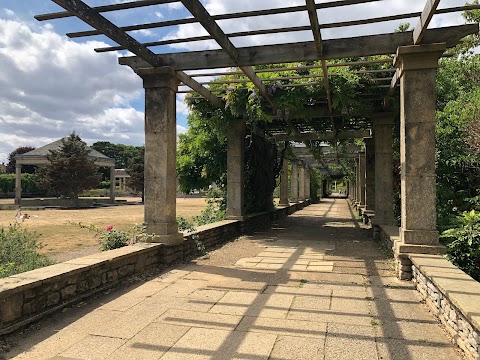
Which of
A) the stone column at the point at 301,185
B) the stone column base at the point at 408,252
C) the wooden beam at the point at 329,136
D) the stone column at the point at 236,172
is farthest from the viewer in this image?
the stone column at the point at 301,185

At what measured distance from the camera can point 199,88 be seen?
6836mm

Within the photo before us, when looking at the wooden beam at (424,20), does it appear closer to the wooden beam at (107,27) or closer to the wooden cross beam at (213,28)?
the wooden cross beam at (213,28)

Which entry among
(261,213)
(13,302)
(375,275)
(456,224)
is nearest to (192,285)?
(13,302)

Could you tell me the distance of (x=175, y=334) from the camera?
3.13 metres

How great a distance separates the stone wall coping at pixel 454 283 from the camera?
8.86 feet

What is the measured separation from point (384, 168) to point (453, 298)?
6.19 metres

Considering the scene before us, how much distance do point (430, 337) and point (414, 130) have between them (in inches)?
109

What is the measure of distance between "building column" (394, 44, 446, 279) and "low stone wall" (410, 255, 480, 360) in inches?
16.1

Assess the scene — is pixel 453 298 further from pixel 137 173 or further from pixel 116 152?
pixel 116 152

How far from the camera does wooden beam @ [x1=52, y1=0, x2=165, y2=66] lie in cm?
390

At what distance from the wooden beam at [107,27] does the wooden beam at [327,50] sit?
0.51 metres

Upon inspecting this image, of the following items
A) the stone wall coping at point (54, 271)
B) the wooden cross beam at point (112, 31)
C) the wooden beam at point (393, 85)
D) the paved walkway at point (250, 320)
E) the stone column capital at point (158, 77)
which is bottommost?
the paved walkway at point (250, 320)

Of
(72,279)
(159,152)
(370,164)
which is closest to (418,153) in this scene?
(159,152)

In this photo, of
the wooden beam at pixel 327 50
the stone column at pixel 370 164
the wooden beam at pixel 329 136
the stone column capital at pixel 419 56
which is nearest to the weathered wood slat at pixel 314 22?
the wooden beam at pixel 327 50
